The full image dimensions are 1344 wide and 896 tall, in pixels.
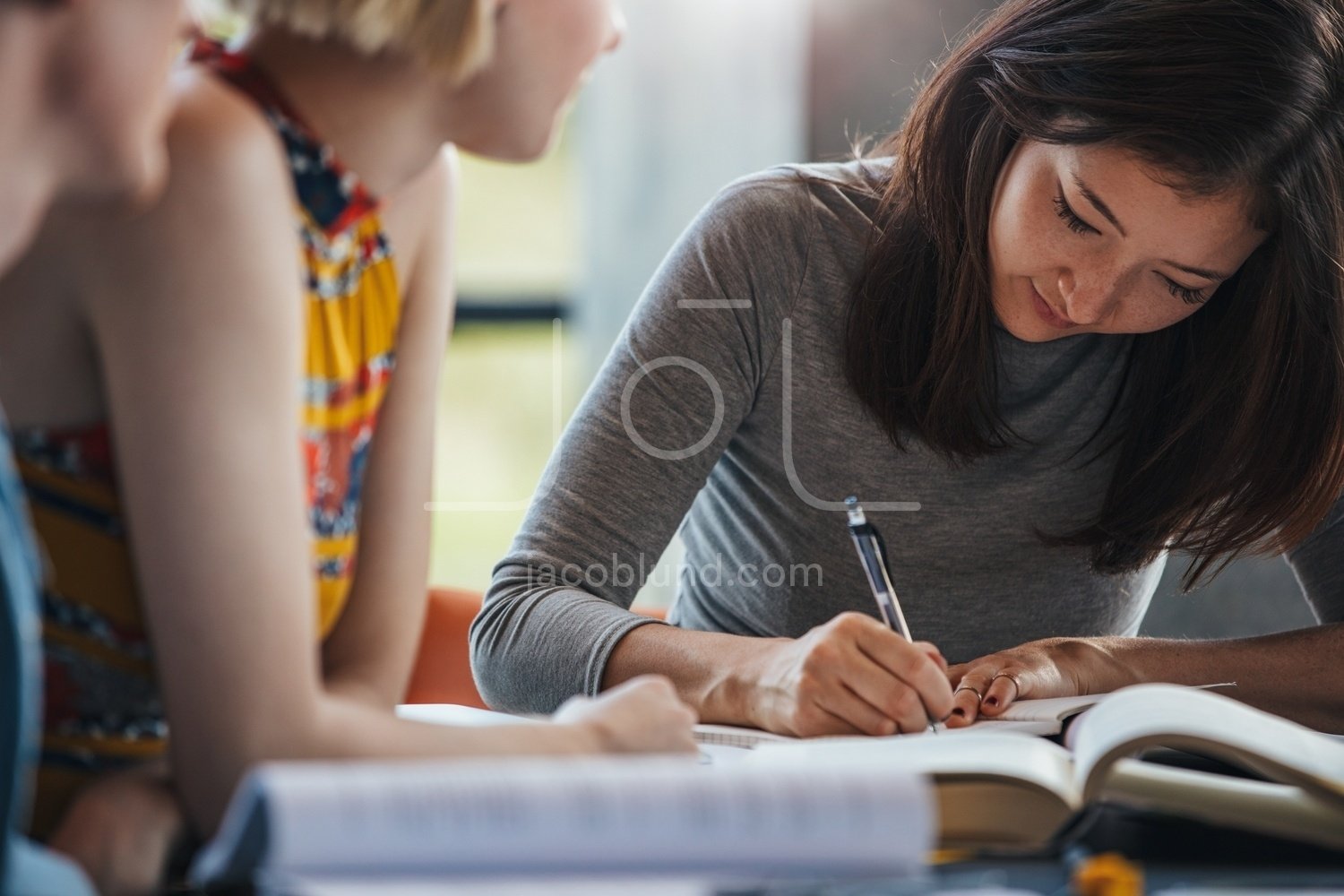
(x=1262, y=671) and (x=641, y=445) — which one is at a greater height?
(x=641, y=445)

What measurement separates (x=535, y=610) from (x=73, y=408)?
1.77ft

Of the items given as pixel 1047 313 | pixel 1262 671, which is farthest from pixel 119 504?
pixel 1262 671

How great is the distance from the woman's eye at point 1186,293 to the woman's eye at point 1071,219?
0.32 feet

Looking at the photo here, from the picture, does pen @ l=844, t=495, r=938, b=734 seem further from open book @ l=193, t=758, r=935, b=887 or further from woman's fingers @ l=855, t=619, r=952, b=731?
open book @ l=193, t=758, r=935, b=887

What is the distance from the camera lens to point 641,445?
1.24 m

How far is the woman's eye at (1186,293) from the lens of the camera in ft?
3.93

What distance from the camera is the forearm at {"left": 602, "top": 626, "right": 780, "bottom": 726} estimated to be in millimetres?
1045

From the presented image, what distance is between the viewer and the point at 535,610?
1.14 metres

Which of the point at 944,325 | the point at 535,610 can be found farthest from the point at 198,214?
the point at 944,325

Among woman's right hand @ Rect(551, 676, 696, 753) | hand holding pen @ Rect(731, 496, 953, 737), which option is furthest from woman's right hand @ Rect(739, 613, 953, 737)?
woman's right hand @ Rect(551, 676, 696, 753)

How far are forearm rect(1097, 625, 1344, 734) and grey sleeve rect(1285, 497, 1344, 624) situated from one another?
0.40 feet

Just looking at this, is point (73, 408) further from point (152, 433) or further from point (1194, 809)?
point (1194, 809)

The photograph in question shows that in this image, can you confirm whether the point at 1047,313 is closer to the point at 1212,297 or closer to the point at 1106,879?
the point at 1212,297

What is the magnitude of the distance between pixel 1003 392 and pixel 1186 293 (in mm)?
215
